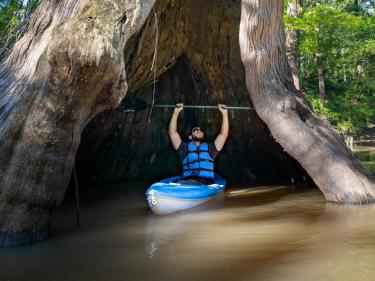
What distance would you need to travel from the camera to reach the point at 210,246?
4.52 meters

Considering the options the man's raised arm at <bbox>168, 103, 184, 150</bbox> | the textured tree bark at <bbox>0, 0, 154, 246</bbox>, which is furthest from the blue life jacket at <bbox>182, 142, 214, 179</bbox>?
the textured tree bark at <bbox>0, 0, 154, 246</bbox>

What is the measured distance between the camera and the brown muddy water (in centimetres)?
361

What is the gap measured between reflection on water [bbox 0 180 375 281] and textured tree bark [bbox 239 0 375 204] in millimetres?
433

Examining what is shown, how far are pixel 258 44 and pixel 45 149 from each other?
4.14m

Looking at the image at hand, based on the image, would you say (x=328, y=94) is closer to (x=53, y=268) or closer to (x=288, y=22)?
(x=288, y=22)

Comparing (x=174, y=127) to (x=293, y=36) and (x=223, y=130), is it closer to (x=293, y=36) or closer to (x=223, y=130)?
(x=223, y=130)

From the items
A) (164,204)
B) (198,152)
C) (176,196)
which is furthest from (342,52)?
(164,204)

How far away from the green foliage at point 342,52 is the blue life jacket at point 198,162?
6.30 meters

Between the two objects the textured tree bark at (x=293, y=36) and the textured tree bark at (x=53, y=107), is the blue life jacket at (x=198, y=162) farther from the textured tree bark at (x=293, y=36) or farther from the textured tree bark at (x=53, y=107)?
the textured tree bark at (x=293, y=36)

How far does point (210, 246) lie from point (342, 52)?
558 inches

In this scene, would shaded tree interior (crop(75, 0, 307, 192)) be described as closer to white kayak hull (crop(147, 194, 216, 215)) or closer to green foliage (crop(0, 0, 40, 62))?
green foliage (crop(0, 0, 40, 62))

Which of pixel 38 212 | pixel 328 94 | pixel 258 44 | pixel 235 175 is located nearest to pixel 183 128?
pixel 235 175

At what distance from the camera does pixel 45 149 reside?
15.0 ft

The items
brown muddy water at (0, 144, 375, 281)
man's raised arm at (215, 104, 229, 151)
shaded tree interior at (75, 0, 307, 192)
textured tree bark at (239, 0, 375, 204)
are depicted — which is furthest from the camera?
shaded tree interior at (75, 0, 307, 192)
